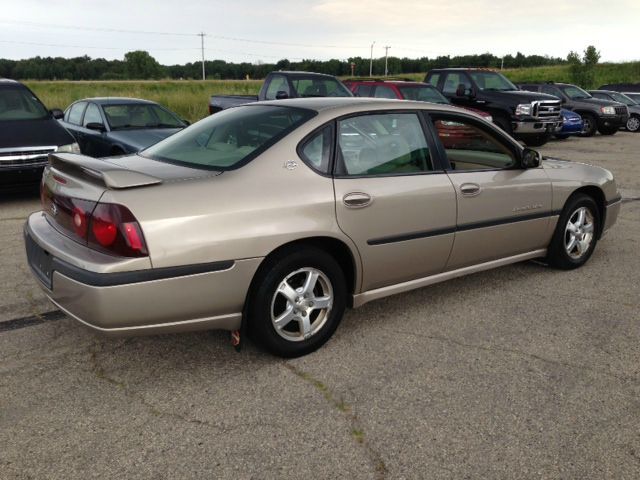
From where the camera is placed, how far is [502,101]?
1513cm

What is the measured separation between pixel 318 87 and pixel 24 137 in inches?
262

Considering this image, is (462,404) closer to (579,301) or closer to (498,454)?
(498,454)

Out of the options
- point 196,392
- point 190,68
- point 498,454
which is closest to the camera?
point 498,454

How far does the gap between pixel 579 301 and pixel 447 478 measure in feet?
8.28

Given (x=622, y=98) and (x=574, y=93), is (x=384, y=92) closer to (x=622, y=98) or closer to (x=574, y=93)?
(x=574, y=93)

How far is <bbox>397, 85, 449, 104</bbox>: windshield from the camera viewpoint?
42.8ft

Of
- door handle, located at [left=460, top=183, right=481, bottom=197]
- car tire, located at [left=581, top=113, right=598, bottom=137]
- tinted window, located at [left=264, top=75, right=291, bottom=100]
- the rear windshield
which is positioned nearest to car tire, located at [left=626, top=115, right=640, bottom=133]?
car tire, located at [left=581, top=113, right=598, bottom=137]

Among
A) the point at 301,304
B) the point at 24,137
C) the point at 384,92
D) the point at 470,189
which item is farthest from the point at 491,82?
the point at 301,304

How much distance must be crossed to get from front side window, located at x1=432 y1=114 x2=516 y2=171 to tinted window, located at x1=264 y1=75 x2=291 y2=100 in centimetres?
830

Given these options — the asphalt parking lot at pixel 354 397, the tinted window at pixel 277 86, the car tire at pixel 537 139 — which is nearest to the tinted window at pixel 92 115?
the tinted window at pixel 277 86

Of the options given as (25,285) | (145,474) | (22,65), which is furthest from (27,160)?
(22,65)

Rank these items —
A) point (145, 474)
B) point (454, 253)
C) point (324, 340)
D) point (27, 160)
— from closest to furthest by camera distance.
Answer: point (145, 474) → point (324, 340) → point (454, 253) → point (27, 160)

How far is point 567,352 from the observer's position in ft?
11.6

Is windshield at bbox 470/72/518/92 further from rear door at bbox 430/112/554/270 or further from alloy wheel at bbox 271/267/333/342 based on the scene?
alloy wheel at bbox 271/267/333/342
